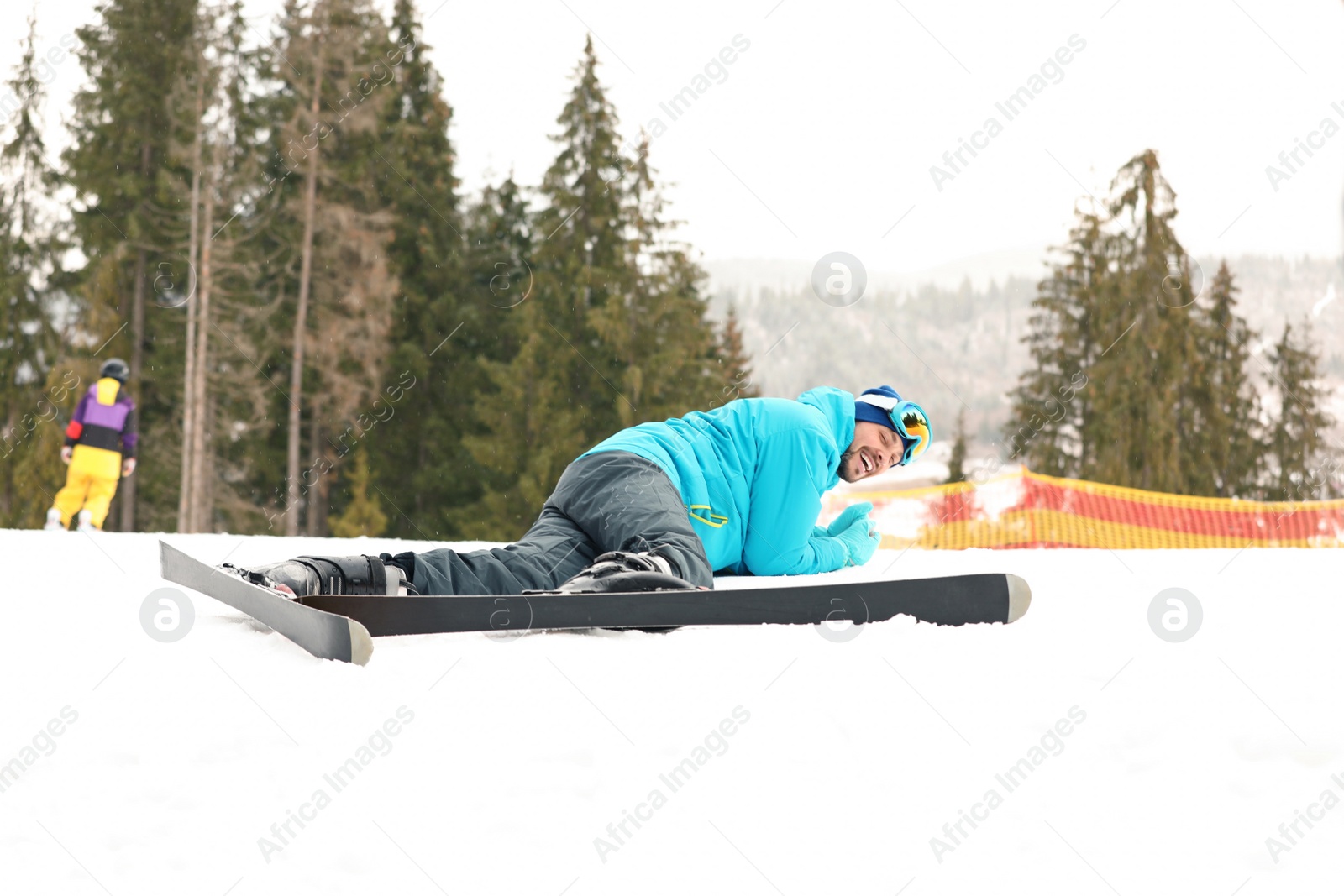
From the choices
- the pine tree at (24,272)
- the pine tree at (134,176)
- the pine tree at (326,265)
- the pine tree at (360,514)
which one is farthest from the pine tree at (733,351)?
the pine tree at (24,272)

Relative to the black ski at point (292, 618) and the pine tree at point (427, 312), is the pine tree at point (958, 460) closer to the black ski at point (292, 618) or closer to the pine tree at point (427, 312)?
the pine tree at point (427, 312)

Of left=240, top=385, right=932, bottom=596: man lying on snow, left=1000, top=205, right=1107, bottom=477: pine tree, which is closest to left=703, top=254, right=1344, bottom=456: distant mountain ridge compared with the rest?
left=1000, top=205, right=1107, bottom=477: pine tree

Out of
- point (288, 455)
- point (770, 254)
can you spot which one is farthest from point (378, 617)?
point (770, 254)

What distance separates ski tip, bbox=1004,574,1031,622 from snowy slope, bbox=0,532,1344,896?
0.15m

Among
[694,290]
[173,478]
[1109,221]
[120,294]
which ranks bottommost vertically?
[173,478]

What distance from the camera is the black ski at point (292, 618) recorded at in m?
1.84

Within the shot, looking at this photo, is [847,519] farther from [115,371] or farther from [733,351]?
[733,351]

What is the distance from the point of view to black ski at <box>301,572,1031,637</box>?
2178mm

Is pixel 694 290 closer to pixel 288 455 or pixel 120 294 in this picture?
pixel 288 455

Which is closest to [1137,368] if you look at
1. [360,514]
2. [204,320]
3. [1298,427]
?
[1298,427]

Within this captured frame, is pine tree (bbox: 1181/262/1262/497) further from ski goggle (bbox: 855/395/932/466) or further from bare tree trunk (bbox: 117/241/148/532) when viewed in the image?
bare tree trunk (bbox: 117/241/148/532)

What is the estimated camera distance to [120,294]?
20.3 meters

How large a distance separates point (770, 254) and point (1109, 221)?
72548mm

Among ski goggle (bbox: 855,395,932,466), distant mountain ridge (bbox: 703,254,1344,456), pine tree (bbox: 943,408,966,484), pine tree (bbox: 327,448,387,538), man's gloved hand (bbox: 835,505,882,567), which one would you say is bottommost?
pine tree (bbox: 327,448,387,538)
